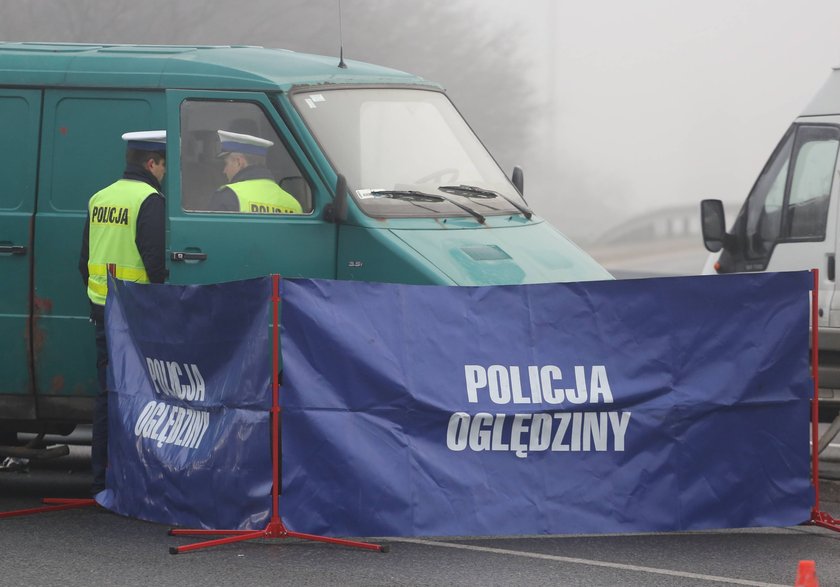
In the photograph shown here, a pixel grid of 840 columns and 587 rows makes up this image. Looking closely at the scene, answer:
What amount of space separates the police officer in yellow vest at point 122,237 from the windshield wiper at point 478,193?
1.71 m

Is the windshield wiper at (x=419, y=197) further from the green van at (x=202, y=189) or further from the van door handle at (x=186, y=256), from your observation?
the van door handle at (x=186, y=256)

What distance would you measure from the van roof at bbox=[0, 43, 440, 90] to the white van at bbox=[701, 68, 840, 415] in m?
3.39

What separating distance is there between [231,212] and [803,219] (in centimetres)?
438

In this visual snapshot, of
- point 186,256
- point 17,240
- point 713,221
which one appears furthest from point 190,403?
point 713,221

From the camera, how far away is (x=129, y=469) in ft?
27.5

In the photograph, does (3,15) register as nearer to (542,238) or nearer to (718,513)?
(542,238)

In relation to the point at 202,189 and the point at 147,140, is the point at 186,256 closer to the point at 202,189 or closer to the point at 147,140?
the point at 202,189

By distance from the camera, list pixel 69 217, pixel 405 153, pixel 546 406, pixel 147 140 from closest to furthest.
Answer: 1. pixel 546 406
2. pixel 147 140
3. pixel 69 217
4. pixel 405 153

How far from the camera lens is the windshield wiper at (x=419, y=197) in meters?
8.97

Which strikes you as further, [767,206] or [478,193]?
[767,206]

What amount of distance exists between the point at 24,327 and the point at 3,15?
476 inches

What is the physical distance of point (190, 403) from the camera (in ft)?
26.5

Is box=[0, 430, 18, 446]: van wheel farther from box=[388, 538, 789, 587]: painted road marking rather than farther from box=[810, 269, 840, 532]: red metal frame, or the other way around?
box=[810, 269, 840, 532]: red metal frame

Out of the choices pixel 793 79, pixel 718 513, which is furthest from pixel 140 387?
pixel 793 79
